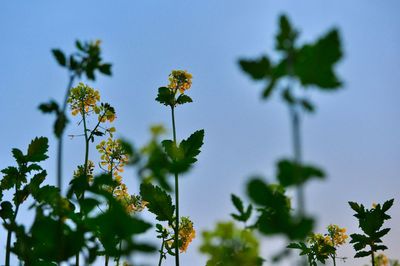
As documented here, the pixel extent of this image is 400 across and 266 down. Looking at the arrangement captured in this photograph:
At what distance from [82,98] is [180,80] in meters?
1.38

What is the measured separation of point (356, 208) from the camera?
16.9ft

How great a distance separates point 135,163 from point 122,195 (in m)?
4.42

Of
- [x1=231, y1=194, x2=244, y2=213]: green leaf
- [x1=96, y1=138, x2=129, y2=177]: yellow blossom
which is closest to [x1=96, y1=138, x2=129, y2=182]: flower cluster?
[x1=96, y1=138, x2=129, y2=177]: yellow blossom

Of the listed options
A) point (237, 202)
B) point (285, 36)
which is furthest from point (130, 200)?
point (285, 36)

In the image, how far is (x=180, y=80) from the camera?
538cm

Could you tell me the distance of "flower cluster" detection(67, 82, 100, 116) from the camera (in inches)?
231

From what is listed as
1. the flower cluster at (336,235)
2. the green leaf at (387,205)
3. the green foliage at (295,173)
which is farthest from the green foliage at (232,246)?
the flower cluster at (336,235)

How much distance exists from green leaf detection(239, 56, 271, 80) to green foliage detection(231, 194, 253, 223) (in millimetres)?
696

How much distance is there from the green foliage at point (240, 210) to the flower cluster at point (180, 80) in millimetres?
3107

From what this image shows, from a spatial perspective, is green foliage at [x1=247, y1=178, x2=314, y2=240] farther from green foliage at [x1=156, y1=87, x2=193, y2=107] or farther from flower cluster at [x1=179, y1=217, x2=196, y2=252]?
flower cluster at [x1=179, y1=217, x2=196, y2=252]

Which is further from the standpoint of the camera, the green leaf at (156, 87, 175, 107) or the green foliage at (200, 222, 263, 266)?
the green leaf at (156, 87, 175, 107)

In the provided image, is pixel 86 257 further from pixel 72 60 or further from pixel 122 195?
pixel 122 195

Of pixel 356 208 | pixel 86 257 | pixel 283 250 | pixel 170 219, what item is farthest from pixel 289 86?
pixel 356 208

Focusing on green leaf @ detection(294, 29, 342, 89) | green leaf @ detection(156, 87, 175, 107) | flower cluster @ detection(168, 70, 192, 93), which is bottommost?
green leaf @ detection(294, 29, 342, 89)
